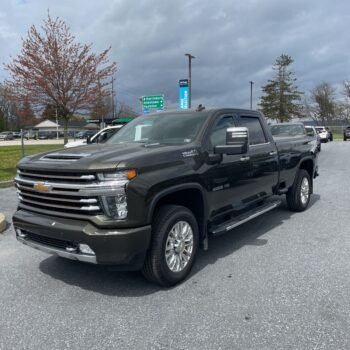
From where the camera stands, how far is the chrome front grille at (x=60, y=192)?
11.4ft

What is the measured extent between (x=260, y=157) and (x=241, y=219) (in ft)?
3.56

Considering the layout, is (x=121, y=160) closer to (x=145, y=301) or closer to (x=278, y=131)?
(x=145, y=301)

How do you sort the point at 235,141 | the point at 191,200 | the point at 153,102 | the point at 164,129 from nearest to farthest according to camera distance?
the point at 235,141 → the point at 191,200 → the point at 164,129 → the point at 153,102

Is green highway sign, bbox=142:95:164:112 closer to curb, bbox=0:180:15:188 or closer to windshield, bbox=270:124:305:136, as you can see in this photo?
windshield, bbox=270:124:305:136

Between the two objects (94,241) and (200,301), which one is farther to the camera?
(200,301)

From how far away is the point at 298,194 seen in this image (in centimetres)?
704

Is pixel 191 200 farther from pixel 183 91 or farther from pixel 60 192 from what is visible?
pixel 183 91

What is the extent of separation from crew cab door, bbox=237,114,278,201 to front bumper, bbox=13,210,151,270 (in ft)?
7.54

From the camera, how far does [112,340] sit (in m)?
3.02

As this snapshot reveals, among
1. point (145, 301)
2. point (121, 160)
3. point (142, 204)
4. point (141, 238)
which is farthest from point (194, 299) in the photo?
point (121, 160)

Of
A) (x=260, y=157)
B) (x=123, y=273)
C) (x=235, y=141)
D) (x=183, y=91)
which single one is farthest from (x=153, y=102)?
(x=123, y=273)

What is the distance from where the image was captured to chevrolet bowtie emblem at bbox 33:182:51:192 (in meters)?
3.75

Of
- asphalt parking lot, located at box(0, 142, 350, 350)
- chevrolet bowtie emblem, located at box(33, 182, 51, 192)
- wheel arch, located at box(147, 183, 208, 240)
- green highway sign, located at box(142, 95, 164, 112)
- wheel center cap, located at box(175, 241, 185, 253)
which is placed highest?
green highway sign, located at box(142, 95, 164, 112)

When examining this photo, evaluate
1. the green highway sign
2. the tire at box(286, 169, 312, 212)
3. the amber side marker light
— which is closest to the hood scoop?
the amber side marker light
